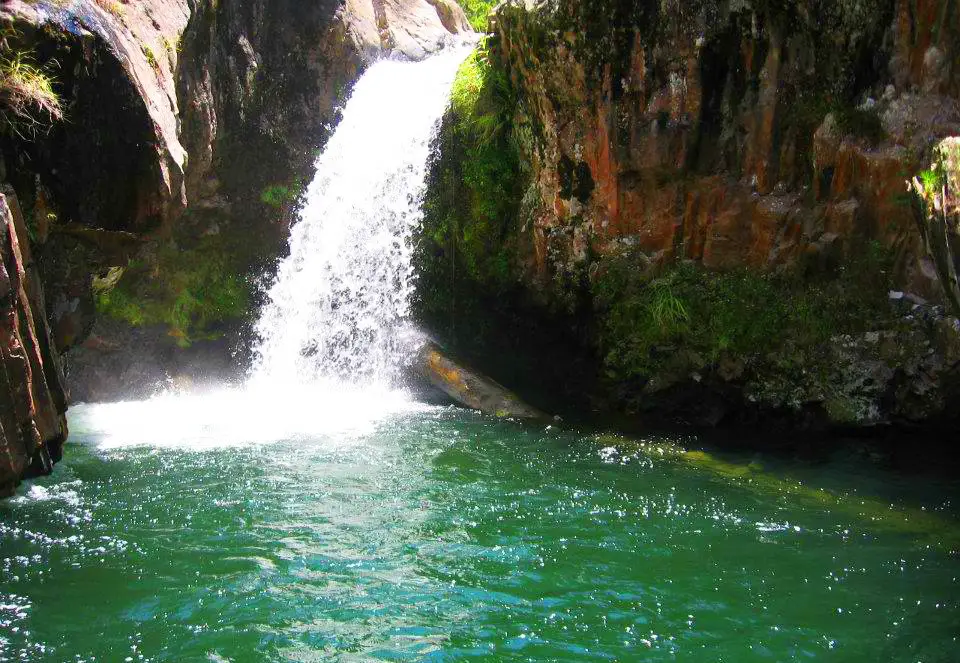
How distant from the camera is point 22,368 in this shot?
20.0ft

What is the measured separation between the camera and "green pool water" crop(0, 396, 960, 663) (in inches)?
181

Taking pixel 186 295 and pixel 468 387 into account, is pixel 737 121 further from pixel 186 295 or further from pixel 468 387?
pixel 186 295

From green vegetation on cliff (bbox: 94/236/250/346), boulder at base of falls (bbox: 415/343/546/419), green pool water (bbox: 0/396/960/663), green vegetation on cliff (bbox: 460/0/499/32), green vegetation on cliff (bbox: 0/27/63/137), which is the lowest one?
green pool water (bbox: 0/396/960/663)

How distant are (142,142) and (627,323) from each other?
6.78m

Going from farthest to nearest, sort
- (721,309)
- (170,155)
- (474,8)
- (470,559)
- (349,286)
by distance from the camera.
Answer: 1. (474,8)
2. (349,286)
3. (721,309)
4. (170,155)
5. (470,559)

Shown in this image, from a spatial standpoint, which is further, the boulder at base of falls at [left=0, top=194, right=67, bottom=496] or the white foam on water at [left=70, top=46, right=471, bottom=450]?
the white foam on water at [left=70, top=46, right=471, bottom=450]

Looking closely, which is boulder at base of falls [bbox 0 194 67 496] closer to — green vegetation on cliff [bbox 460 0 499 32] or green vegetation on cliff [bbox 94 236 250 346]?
green vegetation on cliff [bbox 94 236 250 346]

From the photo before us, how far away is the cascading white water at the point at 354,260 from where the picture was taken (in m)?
13.1

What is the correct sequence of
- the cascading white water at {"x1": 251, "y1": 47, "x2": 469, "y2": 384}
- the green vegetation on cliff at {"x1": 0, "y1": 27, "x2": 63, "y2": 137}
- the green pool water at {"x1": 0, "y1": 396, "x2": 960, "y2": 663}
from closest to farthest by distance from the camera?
the green pool water at {"x1": 0, "y1": 396, "x2": 960, "y2": 663}
the green vegetation on cliff at {"x1": 0, "y1": 27, "x2": 63, "y2": 137}
the cascading white water at {"x1": 251, "y1": 47, "x2": 469, "y2": 384}

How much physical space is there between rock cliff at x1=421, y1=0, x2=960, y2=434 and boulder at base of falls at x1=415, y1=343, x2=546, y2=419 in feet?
3.98

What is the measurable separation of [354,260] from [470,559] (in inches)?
343

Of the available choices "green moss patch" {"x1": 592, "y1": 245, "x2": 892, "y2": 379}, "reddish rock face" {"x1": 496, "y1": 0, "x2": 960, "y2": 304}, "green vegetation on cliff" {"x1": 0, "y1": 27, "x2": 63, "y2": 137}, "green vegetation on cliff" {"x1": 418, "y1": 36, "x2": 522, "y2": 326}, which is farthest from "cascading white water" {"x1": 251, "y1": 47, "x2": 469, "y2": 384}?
"green vegetation on cliff" {"x1": 0, "y1": 27, "x2": 63, "y2": 137}

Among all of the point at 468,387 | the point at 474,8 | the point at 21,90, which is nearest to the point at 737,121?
the point at 468,387

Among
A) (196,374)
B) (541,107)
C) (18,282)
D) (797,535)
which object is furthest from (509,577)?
(196,374)
